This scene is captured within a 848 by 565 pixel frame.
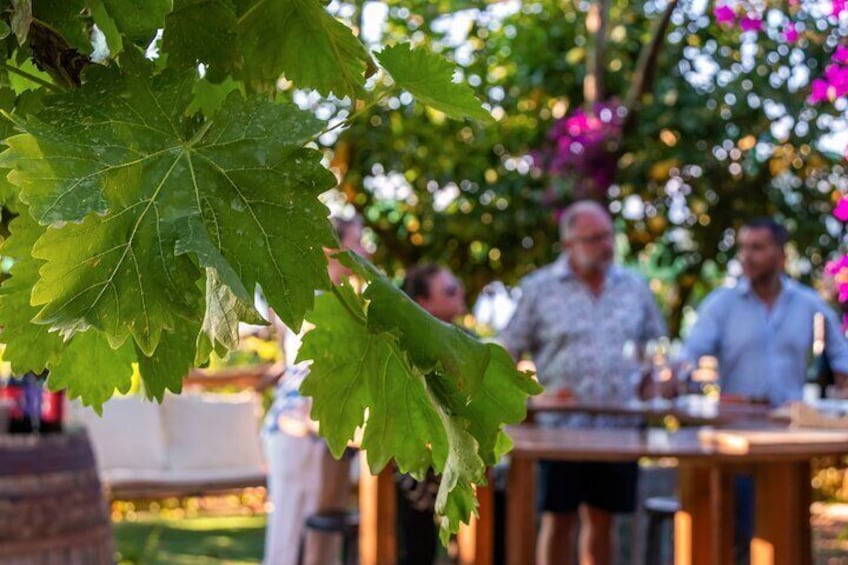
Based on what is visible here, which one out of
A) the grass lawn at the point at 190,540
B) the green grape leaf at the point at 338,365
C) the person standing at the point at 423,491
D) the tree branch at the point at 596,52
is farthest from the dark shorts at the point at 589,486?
the green grape leaf at the point at 338,365

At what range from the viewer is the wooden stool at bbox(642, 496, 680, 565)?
4.73 metres

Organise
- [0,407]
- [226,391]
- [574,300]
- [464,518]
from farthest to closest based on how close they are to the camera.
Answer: [226,391] < [574,300] < [0,407] < [464,518]

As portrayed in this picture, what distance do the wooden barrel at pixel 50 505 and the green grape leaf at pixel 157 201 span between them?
8.32ft

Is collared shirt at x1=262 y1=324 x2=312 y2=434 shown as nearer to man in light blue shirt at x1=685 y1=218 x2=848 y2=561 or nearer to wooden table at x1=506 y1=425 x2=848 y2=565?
wooden table at x1=506 y1=425 x2=848 y2=565

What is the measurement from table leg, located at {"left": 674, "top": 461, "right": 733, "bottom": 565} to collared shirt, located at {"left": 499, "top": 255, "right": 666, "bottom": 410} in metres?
0.91

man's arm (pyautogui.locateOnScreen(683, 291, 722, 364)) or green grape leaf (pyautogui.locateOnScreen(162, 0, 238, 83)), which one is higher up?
man's arm (pyautogui.locateOnScreen(683, 291, 722, 364))

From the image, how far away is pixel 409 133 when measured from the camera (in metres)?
7.03

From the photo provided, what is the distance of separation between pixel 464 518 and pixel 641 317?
4559 mm

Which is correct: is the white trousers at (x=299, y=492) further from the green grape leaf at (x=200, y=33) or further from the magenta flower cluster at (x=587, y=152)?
the green grape leaf at (x=200, y=33)

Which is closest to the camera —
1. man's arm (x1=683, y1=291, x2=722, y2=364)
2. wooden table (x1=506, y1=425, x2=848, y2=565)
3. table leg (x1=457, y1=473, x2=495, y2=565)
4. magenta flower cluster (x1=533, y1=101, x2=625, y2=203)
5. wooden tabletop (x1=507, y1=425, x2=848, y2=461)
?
wooden tabletop (x1=507, y1=425, x2=848, y2=461)

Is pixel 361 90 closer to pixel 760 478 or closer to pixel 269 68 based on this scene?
pixel 269 68

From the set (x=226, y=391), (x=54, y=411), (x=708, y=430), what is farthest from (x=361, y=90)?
(x=226, y=391)

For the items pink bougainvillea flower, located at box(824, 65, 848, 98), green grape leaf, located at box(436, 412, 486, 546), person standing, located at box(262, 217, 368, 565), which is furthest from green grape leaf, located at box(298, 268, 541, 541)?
person standing, located at box(262, 217, 368, 565)

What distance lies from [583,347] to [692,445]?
54.0 inches
